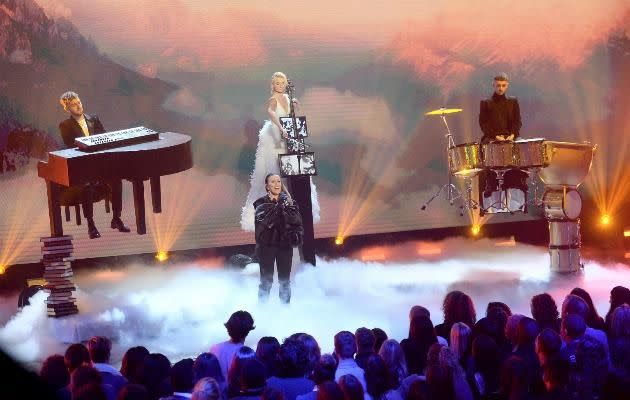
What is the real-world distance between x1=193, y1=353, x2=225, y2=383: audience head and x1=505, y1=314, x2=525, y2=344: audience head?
146 centimetres

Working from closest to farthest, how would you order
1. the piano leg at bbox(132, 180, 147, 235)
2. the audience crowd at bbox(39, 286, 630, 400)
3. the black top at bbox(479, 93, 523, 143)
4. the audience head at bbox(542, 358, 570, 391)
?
the audience crowd at bbox(39, 286, 630, 400)
the audience head at bbox(542, 358, 570, 391)
the piano leg at bbox(132, 180, 147, 235)
the black top at bbox(479, 93, 523, 143)

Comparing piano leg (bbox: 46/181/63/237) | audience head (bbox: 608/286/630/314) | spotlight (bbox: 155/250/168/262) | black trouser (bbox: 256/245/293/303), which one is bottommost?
audience head (bbox: 608/286/630/314)

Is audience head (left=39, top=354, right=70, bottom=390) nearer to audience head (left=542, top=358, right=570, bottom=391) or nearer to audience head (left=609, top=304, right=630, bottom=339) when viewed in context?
audience head (left=542, top=358, right=570, bottom=391)

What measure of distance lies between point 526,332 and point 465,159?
4694mm

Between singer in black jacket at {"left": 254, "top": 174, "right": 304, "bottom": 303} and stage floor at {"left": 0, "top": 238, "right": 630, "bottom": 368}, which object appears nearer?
stage floor at {"left": 0, "top": 238, "right": 630, "bottom": 368}

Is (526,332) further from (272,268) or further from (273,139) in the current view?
(273,139)

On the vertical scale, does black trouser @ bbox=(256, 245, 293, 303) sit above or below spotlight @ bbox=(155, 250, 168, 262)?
below

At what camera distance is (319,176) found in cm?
1013

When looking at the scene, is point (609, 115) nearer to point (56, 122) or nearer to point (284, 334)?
point (284, 334)

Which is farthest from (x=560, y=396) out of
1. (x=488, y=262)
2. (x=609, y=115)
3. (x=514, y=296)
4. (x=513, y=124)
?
(x=609, y=115)

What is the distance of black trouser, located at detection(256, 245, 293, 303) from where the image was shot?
8117mm

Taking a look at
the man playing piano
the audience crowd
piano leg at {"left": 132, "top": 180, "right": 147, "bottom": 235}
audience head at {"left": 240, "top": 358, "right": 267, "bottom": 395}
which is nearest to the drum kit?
piano leg at {"left": 132, "top": 180, "right": 147, "bottom": 235}

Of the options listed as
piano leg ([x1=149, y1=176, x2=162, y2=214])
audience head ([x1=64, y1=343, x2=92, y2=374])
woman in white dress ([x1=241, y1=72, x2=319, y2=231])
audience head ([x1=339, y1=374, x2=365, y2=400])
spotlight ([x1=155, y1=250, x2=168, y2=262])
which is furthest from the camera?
spotlight ([x1=155, y1=250, x2=168, y2=262])

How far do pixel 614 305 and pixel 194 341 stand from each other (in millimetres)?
3472
